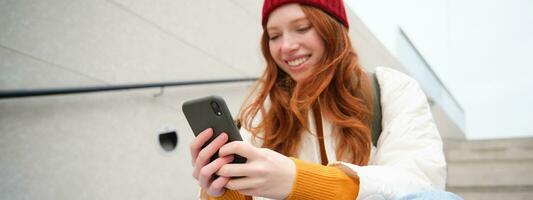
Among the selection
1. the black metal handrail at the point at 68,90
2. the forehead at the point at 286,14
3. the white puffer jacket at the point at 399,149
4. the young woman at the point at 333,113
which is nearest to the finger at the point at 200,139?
the young woman at the point at 333,113

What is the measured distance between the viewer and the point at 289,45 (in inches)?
44.0

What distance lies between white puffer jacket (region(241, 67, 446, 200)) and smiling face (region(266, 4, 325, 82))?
0.55 ft

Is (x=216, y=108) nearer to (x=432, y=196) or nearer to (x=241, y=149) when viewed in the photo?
(x=241, y=149)

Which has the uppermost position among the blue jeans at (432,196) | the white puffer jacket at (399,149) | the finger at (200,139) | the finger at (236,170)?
the finger at (200,139)

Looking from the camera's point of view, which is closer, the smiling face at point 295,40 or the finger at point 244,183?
the finger at point 244,183

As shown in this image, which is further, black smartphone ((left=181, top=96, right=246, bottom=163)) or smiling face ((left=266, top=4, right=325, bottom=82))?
smiling face ((left=266, top=4, right=325, bottom=82))

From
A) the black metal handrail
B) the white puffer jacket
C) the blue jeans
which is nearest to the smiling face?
the white puffer jacket

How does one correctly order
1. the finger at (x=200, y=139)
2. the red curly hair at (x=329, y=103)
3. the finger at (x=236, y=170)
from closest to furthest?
the finger at (x=236, y=170) < the finger at (x=200, y=139) < the red curly hair at (x=329, y=103)

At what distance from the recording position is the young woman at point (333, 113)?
839mm

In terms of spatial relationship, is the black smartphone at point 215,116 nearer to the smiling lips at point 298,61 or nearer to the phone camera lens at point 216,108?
the phone camera lens at point 216,108

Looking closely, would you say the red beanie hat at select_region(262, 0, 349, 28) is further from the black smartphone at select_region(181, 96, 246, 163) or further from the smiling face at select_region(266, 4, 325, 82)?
the black smartphone at select_region(181, 96, 246, 163)

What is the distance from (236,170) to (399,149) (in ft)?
1.61

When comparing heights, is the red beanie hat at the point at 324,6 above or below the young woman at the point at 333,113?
above

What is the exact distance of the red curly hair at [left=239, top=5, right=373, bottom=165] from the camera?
109 cm
